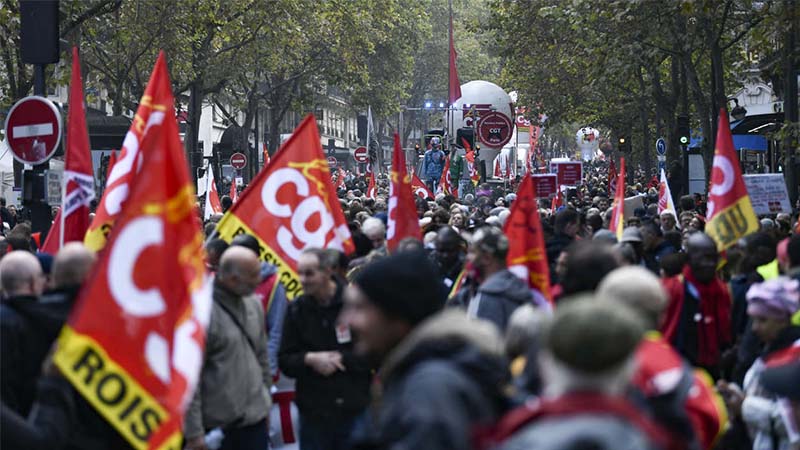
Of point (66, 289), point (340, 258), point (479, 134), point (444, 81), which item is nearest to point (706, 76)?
point (479, 134)

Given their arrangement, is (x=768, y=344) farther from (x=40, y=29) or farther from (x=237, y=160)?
(x=237, y=160)

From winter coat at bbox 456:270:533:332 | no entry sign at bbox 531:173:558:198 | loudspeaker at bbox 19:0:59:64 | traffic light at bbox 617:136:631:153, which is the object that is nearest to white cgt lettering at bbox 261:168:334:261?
winter coat at bbox 456:270:533:332

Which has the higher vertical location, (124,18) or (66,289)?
(124,18)

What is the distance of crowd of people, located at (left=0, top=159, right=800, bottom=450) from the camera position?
321cm

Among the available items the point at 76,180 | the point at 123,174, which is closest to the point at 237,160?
the point at 76,180

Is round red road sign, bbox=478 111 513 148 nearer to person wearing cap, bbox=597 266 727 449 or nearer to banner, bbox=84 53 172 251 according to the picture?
banner, bbox=84 53 172 251

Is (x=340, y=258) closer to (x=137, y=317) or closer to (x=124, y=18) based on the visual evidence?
(x=137, y=317)

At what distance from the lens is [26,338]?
5.55 m

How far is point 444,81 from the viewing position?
277ft

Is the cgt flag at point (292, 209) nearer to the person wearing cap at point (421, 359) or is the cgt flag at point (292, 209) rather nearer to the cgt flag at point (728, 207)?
the cgt flag at point (728, 207)

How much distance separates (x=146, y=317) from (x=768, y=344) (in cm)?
305

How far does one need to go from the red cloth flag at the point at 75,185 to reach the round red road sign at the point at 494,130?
54.2ft

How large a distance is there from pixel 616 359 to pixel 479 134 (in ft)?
76.4

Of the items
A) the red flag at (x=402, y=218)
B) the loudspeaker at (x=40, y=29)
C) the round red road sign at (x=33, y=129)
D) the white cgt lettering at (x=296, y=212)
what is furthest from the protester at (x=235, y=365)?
the loudspeaker at (x=40, y=29)
